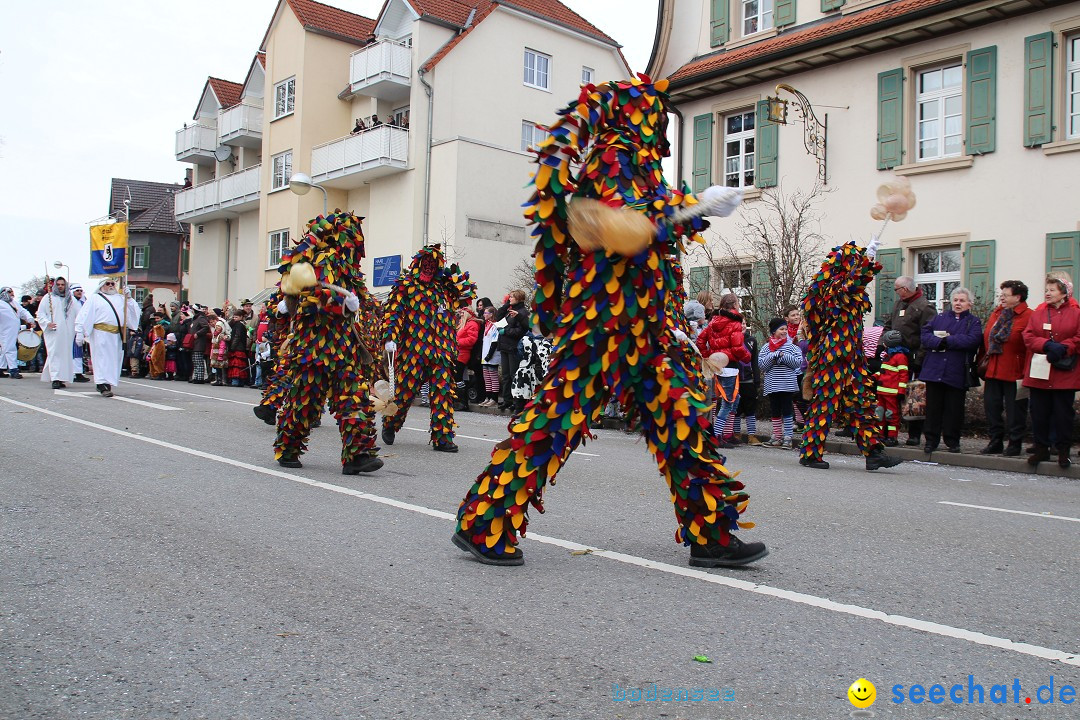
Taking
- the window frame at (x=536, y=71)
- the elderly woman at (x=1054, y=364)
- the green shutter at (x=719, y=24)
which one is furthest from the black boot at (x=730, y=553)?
the window frame at (x=536, y=71)

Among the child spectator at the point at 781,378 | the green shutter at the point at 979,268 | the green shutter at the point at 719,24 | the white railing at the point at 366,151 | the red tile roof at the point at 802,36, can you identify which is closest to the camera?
the child spectator at the point at 781,378

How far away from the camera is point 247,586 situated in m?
4.65

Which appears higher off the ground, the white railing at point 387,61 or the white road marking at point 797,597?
the white railing at point 387,61

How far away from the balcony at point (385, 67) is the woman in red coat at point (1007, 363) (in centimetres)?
2393

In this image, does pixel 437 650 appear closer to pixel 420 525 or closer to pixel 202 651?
pixel 202 651

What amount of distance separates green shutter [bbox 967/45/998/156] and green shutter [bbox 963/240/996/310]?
63.1 inches

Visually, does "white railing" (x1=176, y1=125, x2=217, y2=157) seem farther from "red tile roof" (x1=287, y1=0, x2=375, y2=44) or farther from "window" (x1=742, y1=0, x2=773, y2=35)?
"window" (x1=742, y1=0, x2=773, y2=35)

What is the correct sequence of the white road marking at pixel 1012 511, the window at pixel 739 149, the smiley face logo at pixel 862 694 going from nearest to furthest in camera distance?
the smiley face logo at pixel 862 694
the white road marking at pixel 1012 511
the window at pixel 739 149

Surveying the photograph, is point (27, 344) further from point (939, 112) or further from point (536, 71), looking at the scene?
point (939, 112)

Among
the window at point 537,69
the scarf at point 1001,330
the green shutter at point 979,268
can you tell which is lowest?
the scarf at point 1001,330

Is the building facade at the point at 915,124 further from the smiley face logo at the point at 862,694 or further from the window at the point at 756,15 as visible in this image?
the smiley face logo at the point at 862,694

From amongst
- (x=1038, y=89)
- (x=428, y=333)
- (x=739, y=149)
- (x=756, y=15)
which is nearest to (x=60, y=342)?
(x=428, y=333)

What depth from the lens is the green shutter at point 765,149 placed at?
20.8m

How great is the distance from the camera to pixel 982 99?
1752 centimetres
